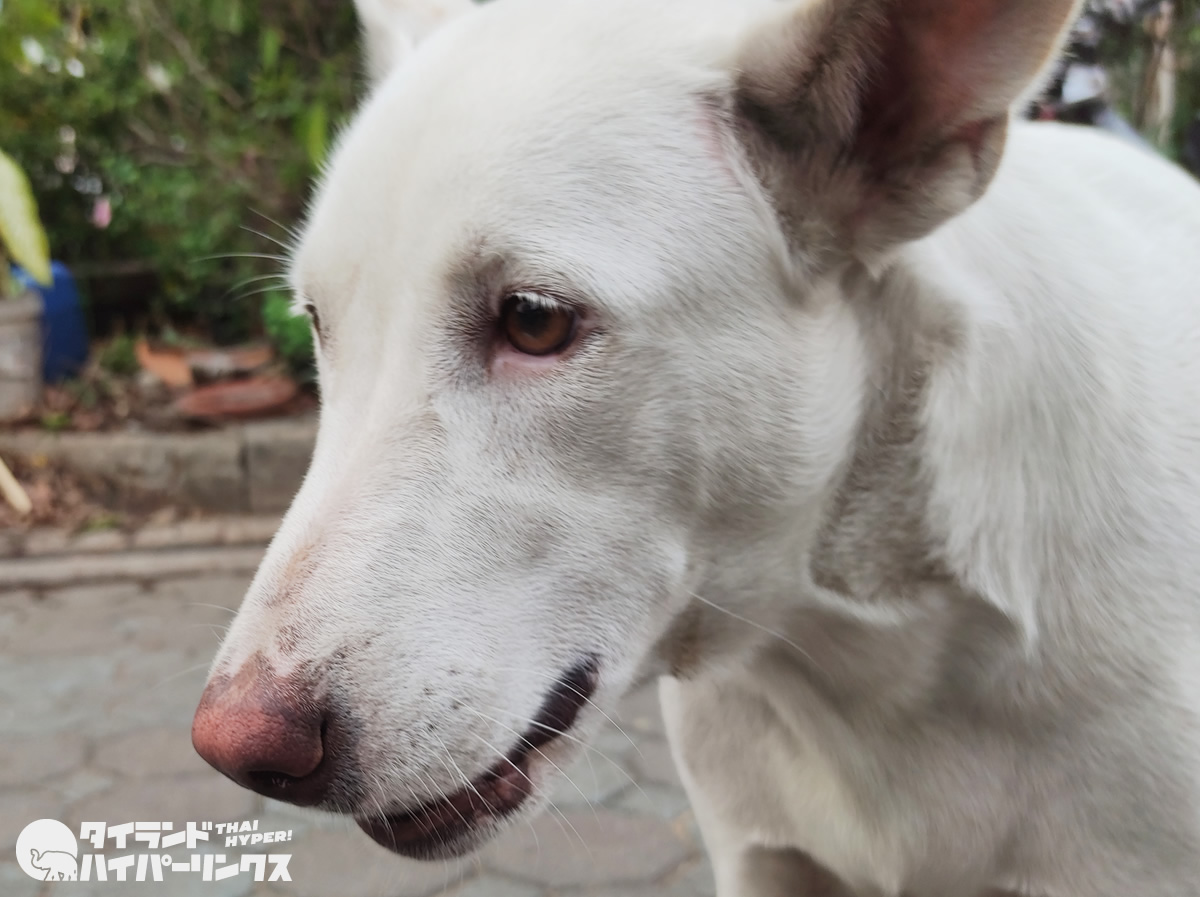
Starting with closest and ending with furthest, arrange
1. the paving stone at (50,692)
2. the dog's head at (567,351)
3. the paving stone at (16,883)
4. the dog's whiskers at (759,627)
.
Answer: the dog's head at (567,351)
the dog's whiskers at (759,627)
the paving stone at (16,883)
the paving stone at (50,692)

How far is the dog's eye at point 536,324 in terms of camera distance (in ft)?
4.18

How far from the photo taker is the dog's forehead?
1.27 metres

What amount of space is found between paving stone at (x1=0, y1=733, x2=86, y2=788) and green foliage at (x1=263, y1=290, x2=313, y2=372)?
249 centimetres

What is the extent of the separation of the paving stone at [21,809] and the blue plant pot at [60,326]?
334 centimetres

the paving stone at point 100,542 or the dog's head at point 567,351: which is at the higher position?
the dog's head at point 567,351

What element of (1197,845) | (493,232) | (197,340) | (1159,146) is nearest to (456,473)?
(493,232)

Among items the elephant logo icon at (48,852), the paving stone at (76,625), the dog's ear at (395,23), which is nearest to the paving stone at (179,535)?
the paving stone at (76,625)

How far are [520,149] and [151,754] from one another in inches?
113

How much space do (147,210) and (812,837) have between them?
604 centimetres

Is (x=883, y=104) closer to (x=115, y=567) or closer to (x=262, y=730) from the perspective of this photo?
(x=262, y=730)

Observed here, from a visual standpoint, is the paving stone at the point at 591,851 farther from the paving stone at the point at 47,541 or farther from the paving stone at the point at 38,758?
the paving stone at the point at 47,541

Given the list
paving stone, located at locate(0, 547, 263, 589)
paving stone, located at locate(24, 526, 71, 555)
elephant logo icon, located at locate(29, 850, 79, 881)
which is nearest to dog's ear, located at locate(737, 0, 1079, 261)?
elephant logo icon, located at locate(29, 850, 79, 881)

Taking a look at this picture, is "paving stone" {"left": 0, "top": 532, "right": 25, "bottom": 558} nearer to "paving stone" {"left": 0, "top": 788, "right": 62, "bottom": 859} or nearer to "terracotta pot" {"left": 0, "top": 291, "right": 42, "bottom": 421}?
"terracotta pot" {"left": 0, "top": 291, "right": 42, "bottom": 421}

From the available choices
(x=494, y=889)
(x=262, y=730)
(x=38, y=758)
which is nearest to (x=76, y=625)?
(x=38, y=758)
